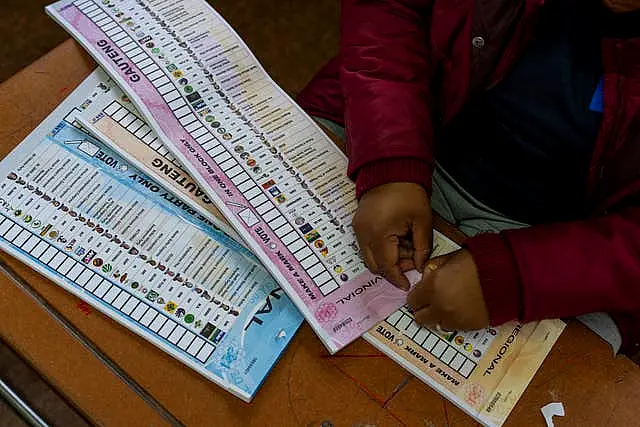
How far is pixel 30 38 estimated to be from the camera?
1.37 meters

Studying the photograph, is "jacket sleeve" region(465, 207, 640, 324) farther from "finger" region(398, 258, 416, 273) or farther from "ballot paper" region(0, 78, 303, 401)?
"ballot paper" region(0, 78, 303, 401)

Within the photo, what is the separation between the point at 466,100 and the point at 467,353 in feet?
0.91

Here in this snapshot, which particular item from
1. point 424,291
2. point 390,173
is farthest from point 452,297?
point 390,173

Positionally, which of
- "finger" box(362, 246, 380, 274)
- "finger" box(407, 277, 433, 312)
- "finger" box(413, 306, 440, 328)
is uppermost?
"finger" box(362, 246, 380, 274)

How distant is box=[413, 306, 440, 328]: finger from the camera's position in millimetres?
595

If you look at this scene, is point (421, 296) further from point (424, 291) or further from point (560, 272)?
point (560, 272)

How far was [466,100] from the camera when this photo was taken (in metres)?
0.70

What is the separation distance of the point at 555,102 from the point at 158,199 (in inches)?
16.8

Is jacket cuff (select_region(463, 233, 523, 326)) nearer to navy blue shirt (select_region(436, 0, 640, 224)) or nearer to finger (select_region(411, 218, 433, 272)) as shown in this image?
finger (select_region(411, 218, 433, 272))

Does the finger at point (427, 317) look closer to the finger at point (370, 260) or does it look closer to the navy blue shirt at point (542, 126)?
the finger at point (370, 260)

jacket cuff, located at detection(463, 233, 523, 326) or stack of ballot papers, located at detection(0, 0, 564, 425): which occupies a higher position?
stack of ballot papers, located at detection(0, 0, 564, 425)

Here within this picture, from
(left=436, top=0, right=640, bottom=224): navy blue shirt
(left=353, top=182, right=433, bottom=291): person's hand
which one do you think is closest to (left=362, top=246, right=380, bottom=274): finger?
(left=353, top=182, right=433, bottom=291): person's hand

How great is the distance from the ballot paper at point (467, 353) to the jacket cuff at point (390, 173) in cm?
7

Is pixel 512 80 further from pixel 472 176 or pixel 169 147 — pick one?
pixel 169 147
